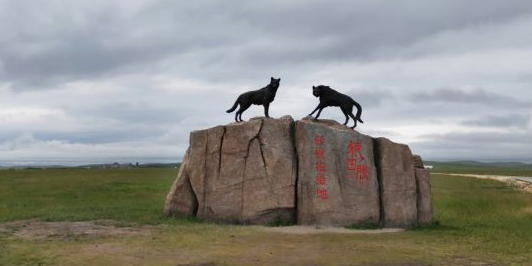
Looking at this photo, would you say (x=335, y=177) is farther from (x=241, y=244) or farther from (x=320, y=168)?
Answer: (x=241, y=244)

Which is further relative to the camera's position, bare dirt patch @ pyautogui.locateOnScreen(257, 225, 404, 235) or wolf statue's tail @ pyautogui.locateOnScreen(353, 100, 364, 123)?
wolf statue's tail @ pyautogui.locateOnScreen(353, 100, 364, 123)

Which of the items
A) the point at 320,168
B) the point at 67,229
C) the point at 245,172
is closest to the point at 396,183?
the point at 320,168

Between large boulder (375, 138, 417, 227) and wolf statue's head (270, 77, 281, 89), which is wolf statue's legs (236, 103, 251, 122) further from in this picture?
large boulder (375, 138, 417, 227)

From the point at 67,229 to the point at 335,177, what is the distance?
10332 mm

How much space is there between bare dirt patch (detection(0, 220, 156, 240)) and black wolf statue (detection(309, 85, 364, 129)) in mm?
8796

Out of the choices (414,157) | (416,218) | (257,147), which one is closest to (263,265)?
(257,147)

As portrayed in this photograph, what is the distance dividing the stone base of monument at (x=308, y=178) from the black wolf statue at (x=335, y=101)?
1119 millimetres

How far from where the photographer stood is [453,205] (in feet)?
106

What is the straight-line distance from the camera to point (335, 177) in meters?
20.9

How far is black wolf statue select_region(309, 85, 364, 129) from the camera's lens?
2245cm

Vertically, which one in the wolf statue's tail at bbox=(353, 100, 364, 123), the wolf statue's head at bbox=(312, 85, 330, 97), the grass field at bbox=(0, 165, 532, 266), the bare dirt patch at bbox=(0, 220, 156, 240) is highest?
the wolf statue's head at bbox=(312, 85, 330, 97)

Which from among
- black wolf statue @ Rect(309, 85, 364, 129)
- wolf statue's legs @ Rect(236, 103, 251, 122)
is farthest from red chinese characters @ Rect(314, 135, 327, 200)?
wolf statue's legs @ Rect(236, 103, 251, 122)

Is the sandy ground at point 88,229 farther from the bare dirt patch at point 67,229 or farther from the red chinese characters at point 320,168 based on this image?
the red chinese characters at point 320,168

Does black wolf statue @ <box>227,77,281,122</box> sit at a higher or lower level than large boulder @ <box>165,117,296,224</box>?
higher
